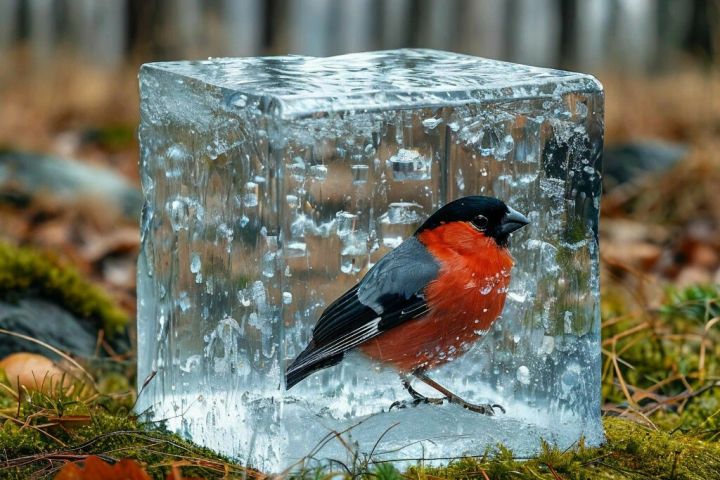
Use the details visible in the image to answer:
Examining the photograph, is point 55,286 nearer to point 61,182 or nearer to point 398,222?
point 398,222

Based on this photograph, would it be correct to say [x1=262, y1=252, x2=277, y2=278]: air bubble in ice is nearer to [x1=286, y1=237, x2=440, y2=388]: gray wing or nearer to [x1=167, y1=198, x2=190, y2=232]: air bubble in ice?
[x1=286, y1=237, x2=440, y2=388]: gray wing

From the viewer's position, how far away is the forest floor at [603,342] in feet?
9.33

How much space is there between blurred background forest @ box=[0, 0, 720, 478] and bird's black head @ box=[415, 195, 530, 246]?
0.82 m

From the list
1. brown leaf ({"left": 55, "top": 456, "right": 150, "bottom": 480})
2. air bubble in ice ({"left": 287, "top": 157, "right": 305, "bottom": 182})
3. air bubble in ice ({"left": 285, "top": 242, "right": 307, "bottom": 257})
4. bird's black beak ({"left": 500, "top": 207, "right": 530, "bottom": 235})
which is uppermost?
air bubble in ice ({"left": 287, "top": 157, "right": 305, "bottom": 182})

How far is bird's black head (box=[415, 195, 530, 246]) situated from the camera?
283 centimetres

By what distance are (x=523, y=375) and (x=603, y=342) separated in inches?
38.4

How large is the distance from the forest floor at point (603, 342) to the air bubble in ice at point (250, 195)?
657mm

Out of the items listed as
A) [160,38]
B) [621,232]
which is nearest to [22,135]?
[160,38]

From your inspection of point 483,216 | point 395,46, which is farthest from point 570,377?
point 395,46

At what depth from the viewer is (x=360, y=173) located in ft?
9.09

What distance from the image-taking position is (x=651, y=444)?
119 inches

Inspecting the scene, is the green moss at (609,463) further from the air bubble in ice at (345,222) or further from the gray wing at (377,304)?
the air bubble in ice at (345,222)

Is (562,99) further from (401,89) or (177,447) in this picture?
(177,447)

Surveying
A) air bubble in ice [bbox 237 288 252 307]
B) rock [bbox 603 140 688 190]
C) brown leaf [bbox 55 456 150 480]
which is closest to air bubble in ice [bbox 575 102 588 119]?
air bubble in ice [bbox 237 288 252 307]
